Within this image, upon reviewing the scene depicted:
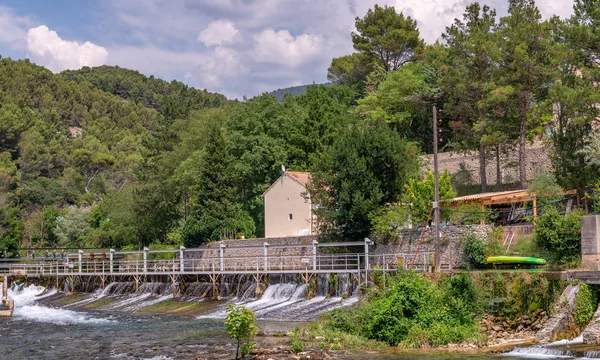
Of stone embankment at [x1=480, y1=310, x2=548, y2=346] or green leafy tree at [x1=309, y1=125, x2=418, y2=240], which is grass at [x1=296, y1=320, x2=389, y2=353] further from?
green leafy tree at [x1=309, y1=125, x2=418, y2=240]

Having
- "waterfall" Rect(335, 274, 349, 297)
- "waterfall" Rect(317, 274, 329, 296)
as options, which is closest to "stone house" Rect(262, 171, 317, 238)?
"waterfall" Rect(317, 274, 329, 296)

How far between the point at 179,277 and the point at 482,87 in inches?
855

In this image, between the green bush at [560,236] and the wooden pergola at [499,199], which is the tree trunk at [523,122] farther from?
the green bush at [560,236]

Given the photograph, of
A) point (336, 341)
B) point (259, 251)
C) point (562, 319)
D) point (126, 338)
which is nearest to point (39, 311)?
point (259, 251)

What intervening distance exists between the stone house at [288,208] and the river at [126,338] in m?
15.3

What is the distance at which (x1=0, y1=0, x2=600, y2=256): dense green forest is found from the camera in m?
41.0

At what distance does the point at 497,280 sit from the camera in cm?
2722

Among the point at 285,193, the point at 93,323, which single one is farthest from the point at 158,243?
the point at 93,323

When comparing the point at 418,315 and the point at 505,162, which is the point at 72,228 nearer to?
the point at 505,162

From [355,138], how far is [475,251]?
1186 centimetres

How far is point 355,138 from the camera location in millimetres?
43375

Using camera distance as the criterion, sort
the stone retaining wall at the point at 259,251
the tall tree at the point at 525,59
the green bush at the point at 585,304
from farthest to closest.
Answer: the stone retaining wall at the point at 259,251 → the tall tree at the point at 525,59 → the green bush at the point at 585,304

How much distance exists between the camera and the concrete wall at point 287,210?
52031mm

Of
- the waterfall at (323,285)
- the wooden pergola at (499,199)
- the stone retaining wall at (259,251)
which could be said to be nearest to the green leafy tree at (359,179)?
the stone retaining wall at (259,251)
